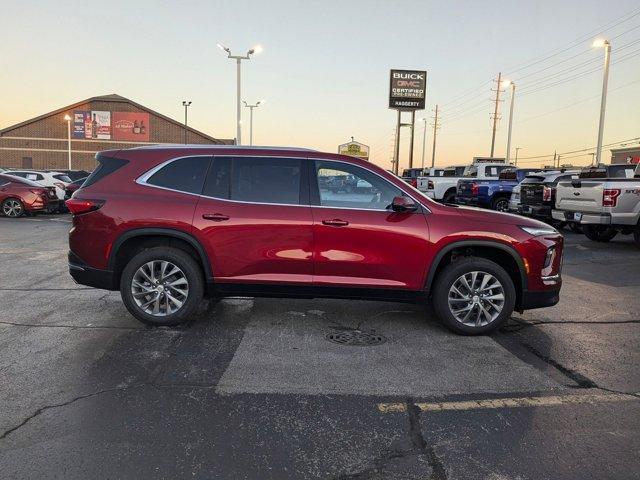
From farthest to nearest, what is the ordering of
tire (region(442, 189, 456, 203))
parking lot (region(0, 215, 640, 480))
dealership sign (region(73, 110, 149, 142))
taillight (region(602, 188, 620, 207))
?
dealership sign (region(73, 110, 149, 142)) < tire (region(442, 189, 456, 203)) < taillight (region(602, 188, 620, 207)) < parking lot (region(0, 215, 640, 480))

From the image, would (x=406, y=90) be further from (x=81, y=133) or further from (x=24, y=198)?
(x=81, y=133)

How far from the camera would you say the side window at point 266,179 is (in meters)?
5.21

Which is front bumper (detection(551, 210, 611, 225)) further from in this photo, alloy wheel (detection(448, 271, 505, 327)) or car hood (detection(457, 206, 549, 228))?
alloy wheel (detection(448, 271, 505, 327))

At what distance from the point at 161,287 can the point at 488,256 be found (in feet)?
11.4

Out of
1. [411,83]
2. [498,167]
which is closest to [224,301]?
[498,167]

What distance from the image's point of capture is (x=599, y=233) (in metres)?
13.0

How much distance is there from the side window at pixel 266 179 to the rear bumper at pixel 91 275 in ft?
5.14

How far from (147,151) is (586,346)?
495cm

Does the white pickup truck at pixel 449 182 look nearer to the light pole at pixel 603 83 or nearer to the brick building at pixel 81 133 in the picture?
the light pole at pixel 603 83

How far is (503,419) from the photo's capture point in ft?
11.3

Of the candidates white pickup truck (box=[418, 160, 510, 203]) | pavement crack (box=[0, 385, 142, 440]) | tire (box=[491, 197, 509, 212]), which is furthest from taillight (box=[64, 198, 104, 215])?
white pickup truck (box=[418, 160, 510, 203])

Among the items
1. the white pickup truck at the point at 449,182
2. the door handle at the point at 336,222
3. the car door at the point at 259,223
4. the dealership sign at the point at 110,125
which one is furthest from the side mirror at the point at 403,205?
the dealership sign at the point at 110,125

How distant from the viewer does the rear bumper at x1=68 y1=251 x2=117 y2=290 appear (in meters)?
5.29

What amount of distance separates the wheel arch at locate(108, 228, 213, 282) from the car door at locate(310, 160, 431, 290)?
1173mm
